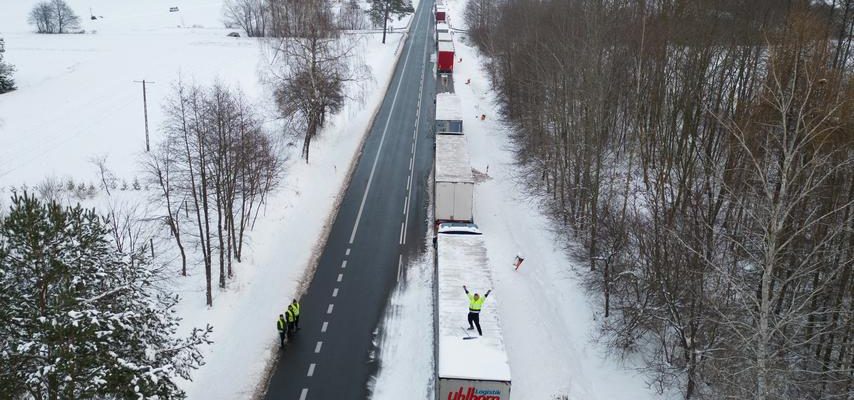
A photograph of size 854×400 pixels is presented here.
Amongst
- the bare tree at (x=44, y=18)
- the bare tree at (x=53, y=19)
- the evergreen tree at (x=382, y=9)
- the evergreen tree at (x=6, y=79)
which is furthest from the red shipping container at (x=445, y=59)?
the bare tree at (x=44, y=18)

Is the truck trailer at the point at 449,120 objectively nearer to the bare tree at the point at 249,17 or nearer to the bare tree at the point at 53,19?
the bare tree at the point at 249,17

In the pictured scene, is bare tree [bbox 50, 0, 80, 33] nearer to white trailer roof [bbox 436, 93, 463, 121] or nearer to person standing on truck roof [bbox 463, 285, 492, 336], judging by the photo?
white trailer roof [bbox 436, 93, 463, 121]

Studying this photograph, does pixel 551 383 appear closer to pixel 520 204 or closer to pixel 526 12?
pixel 520 204

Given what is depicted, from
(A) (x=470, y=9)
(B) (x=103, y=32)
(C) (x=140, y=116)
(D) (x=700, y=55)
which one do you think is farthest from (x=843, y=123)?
(B) (x=103, y=32)

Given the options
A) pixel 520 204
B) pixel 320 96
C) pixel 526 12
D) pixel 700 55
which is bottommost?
pixel 520 204

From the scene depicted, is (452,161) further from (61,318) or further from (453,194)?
(61,318)

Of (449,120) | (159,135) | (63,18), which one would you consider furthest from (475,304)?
(63,18)

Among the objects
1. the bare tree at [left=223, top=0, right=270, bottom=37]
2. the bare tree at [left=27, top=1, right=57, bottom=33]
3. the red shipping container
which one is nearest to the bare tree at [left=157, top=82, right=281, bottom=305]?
the red shipping container
